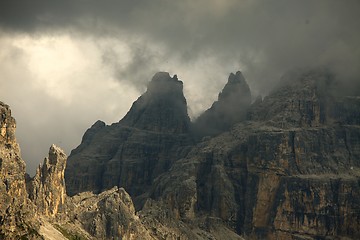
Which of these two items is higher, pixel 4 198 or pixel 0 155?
pixel 0 155

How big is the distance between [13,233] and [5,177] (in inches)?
809

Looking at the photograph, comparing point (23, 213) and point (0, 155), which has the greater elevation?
point (0, 155)

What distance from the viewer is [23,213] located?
195 m

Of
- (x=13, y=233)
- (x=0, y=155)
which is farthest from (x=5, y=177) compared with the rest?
(x=13, y=233)

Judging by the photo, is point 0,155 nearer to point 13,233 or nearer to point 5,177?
point 5,177

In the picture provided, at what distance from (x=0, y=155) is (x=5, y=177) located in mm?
7588

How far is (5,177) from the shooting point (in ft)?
647

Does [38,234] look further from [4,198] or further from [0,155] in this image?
[0,155]

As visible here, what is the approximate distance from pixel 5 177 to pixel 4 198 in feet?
27.4

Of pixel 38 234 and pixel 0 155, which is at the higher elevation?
pixel 0 155

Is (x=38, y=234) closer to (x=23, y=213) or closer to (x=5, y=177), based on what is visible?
(x=23, y=213)

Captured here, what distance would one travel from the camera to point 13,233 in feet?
610

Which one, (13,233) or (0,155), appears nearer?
(13,233)

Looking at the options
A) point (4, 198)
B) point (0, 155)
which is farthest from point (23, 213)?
point (0, 155)
